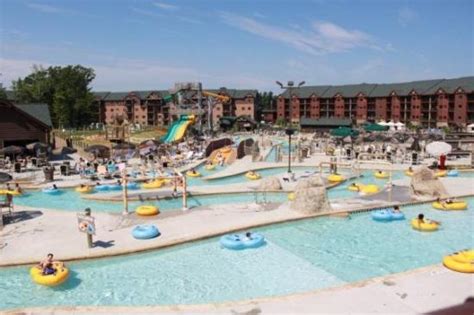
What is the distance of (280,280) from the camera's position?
536 inches

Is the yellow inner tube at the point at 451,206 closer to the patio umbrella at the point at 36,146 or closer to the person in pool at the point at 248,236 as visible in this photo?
the person in pool at the point at 248,236

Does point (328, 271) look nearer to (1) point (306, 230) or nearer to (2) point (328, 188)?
(1) point (306, 230)

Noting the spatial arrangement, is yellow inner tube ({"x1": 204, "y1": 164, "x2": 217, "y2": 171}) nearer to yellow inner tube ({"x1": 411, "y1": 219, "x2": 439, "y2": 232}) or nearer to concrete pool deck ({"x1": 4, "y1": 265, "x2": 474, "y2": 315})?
yellow inner tube ({"x1": 411, "y1": 219, "x2": 439, "y2": 232})

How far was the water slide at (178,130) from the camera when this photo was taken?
59.7m

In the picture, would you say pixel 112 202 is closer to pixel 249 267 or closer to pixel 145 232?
pixel 145 232

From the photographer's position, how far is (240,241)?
16484mm

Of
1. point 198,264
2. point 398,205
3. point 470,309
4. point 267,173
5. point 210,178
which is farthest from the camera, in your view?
point 267,173

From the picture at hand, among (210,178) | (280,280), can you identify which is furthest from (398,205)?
(210,178)

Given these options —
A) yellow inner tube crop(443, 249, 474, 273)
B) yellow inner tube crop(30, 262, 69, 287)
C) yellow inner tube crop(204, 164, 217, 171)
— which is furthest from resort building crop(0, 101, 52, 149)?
yellow inner tube crop(443, 249, 474, 273)

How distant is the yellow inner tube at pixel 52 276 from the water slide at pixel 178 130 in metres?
45.1

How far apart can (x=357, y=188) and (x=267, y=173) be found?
33.7ft

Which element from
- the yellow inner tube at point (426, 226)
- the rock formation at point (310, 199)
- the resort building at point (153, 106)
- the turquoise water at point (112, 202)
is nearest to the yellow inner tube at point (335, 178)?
the turquoise water at point (112, 202)

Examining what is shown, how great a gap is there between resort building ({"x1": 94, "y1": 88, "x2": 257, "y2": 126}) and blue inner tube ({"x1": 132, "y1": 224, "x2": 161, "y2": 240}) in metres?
94.8

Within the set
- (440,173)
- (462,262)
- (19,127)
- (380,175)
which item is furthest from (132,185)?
(440,173)
